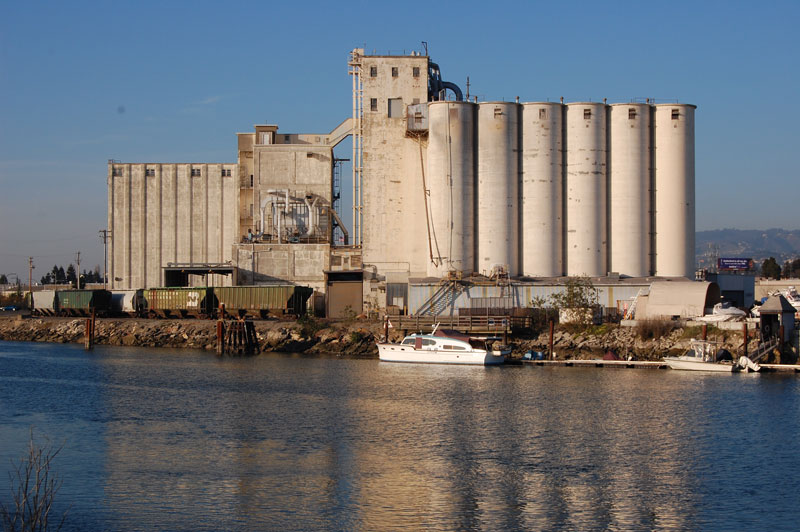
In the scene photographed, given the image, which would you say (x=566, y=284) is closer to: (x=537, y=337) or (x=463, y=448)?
(x=537, y=337)

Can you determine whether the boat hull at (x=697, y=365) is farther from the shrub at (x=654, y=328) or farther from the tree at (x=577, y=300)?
the tree at (x=577, y=300)

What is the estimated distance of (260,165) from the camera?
9456 cm

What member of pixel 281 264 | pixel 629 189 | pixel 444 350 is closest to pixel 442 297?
pixel 444 350

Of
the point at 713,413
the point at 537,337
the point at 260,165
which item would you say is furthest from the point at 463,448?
the point at 260,165

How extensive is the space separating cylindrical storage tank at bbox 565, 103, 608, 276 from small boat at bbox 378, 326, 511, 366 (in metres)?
17.3

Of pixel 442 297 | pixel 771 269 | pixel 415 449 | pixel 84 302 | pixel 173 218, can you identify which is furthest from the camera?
pixel 771 269

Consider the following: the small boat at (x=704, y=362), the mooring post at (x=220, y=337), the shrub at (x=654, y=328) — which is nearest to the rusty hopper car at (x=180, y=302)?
the mooring post at (x=220, y=337)

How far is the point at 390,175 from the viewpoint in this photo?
8400 centimetres

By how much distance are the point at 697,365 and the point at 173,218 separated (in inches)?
2500

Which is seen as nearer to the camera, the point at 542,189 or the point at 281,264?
the point at 542,189

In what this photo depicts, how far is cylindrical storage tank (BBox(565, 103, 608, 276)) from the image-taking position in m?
78.6

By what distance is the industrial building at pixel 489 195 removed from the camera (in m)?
78.1

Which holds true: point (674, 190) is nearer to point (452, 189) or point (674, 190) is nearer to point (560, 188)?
point (560, 188)

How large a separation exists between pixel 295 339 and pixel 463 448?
4193 cm
